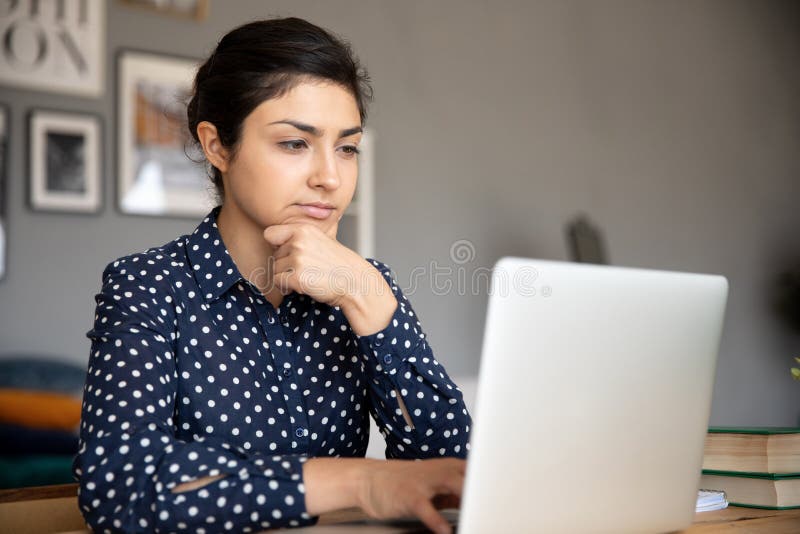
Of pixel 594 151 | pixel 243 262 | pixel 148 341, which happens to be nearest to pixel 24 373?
pixel 243 262

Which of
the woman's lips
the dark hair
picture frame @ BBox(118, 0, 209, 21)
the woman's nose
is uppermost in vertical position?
picture frame @ BBox(118, 0, 209, 21)

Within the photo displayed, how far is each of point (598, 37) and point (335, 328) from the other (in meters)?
3.42

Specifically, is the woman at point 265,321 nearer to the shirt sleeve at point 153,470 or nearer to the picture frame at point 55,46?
the shirt sleeve at point 153,470

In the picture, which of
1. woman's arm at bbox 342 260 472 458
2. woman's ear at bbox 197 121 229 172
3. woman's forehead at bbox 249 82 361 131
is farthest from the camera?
woman's ear at bbox 197 121 229 172

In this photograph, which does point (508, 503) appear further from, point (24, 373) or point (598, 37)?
point (598, 37)

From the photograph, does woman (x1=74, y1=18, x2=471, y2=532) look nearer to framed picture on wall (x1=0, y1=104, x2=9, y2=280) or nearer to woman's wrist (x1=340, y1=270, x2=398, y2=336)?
woman's wrist (x1=340, y1=270, x2=398, y2=336)

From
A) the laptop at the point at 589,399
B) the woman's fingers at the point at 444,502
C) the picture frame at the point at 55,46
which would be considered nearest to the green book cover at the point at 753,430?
the laptop at the point at 589,399

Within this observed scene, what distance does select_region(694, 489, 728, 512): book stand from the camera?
1050 mm

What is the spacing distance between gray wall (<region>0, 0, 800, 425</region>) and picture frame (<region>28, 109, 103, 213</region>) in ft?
0.13

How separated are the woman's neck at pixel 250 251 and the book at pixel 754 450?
2.28 ft

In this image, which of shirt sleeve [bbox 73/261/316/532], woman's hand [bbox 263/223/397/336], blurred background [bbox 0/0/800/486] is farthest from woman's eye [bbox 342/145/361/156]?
blurred background [bbox 0/0/800/486]

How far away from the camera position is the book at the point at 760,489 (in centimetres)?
105

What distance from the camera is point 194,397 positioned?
45.4 inches

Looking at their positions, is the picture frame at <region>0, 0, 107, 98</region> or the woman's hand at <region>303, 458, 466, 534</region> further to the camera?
the picture frame at <region>0, 0, 107, 98</region>
